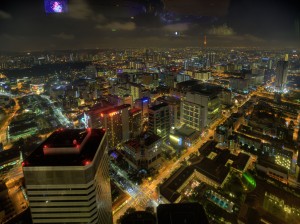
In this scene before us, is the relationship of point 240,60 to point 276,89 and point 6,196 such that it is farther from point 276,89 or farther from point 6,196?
point 6,196

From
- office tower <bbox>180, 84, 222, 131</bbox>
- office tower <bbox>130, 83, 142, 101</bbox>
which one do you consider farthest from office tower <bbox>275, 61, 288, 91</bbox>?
office tower <bbox>130, 83, 142, 101</bbox>

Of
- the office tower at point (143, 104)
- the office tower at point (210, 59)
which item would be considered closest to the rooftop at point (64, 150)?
the office tower at point (143, 104)

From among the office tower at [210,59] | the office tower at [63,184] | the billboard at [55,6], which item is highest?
the billboard at [55,6]

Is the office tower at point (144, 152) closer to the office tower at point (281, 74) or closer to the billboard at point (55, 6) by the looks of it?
the billboard at point (55, 6)

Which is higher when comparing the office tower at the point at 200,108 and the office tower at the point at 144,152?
the office tower at the point at 200,108

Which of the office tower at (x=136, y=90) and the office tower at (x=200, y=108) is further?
the office tower at (x=136, y=90)

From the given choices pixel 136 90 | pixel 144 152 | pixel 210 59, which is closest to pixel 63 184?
pixel 144 152

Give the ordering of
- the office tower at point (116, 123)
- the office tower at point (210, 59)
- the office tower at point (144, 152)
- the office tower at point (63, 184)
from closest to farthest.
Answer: the office tower at point (63, 184), the office tower at point (144, 152), the office tower at point (116, 123), the office tower at point (210, 59)

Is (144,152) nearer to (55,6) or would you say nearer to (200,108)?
(200,108)
